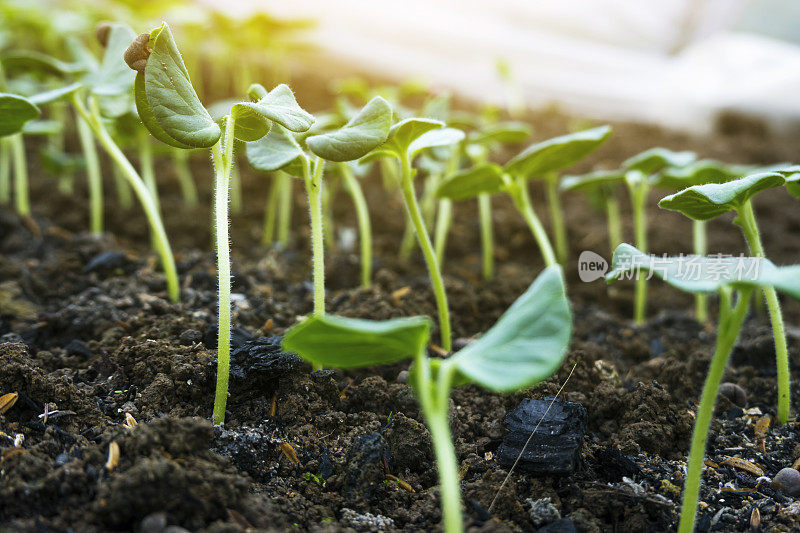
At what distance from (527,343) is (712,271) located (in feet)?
0.73

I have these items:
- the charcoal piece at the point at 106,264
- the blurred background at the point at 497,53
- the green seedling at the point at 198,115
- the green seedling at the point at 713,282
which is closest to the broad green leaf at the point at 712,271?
the green seedling at the point at 713,282

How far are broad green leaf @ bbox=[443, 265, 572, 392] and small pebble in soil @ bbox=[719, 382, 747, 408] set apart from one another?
0.68 metres

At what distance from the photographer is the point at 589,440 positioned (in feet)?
3.21

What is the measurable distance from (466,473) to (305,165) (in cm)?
52

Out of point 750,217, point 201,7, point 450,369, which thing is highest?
point 201,7

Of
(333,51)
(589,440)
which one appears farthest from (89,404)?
(333,51)

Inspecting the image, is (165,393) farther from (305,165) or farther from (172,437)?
(305,165)

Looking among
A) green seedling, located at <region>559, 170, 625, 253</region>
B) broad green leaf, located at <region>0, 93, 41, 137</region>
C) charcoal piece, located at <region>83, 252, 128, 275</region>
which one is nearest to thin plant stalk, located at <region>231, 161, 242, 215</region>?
charcoal piece, located at <region>83, 252, 128, 275</region>

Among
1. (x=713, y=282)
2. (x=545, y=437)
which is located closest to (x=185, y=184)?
(x=545, y=437)

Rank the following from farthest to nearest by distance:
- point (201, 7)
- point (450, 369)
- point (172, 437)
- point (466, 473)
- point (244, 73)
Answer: point (201, 7)
point (244, 73)
point (466, 473)
point (172, 437)
point (450, 369)

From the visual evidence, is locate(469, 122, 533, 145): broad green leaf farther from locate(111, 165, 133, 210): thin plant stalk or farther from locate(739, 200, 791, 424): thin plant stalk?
locate(111, 165, 133, 210): thin plant stalk

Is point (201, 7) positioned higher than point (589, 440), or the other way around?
point (201, 7)

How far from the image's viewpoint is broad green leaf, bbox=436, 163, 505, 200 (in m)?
1.24

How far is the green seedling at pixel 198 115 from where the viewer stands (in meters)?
0.79
